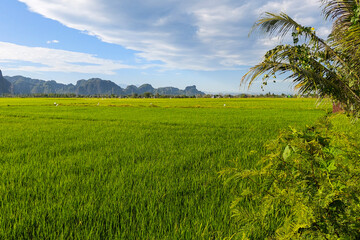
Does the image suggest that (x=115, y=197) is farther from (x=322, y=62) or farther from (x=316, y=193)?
(x=322, y=62)

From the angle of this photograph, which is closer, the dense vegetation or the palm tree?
the dense vegetation

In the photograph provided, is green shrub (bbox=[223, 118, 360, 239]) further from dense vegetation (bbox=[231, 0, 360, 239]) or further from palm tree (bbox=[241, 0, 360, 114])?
palm tree (bbox=[241, 0, 360, 114])

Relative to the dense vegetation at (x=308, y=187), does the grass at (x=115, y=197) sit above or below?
below

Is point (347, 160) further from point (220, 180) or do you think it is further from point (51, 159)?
point (51, 159)

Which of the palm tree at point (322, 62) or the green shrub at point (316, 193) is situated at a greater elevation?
the palm tree at point (322, 62)

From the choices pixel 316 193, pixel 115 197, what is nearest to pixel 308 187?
pixel 316 193

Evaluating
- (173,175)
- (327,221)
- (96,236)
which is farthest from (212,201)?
(327,221)

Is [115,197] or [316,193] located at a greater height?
[316,193]

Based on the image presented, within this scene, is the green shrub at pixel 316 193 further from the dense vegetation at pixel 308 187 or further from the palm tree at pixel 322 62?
the palm tree at pixel 322 62

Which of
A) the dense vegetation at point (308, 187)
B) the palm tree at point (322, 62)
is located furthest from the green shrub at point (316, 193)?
the palm tree at point (322, 62)

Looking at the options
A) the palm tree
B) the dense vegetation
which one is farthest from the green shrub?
the palm tree

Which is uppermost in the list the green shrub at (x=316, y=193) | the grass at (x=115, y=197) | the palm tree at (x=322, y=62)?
the palm tree at (x=322, y=62)

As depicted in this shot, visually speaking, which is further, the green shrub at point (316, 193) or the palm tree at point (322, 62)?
the palm tree at point (322, 62)

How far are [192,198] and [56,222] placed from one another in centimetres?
145
